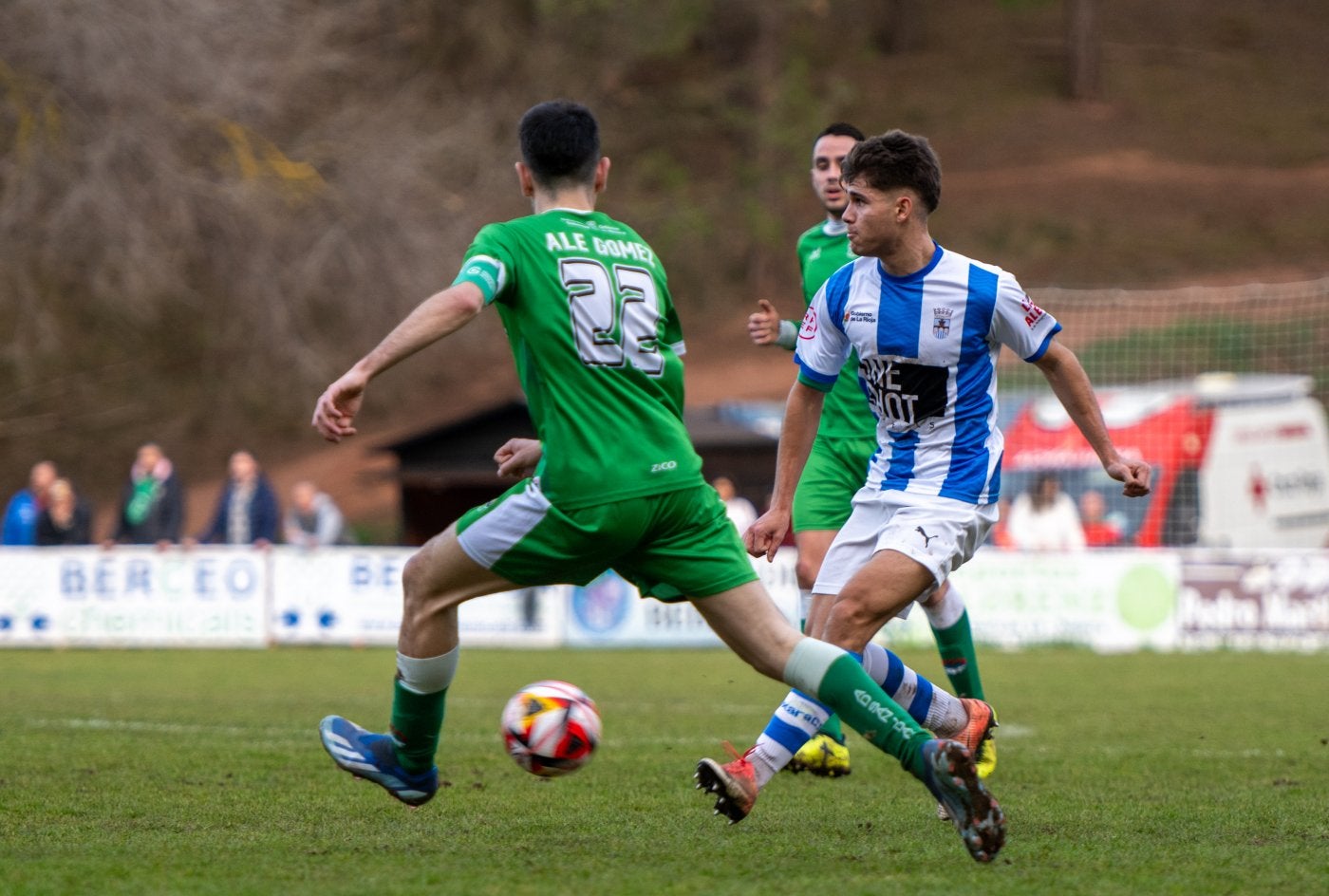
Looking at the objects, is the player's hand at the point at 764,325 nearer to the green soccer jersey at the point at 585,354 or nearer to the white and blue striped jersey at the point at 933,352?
the white and blue striped jersey at the point at 933,352

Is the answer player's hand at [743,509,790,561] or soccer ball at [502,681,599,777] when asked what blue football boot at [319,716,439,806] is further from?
player's hand at [743,509,790,561]

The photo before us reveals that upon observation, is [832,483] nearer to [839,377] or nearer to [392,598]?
[839,377]

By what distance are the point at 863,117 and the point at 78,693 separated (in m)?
37.2

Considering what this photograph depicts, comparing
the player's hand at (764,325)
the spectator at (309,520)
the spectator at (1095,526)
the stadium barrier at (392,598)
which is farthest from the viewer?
the spectator at (1095,526)

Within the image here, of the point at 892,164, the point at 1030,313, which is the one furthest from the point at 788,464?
the point at 892,164

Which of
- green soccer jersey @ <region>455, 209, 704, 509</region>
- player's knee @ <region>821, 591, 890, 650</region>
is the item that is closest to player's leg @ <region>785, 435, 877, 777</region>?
player's knee @ <region>821, 591, 890, 650</region>

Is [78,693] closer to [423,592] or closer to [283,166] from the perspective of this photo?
[423,592]

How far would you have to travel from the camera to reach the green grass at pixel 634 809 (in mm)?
4730

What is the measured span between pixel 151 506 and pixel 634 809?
13521 millimetres

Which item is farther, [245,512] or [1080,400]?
[245,512]

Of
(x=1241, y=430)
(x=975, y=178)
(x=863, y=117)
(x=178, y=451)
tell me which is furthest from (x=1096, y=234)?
(x=178, y=451)

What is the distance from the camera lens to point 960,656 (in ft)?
24.2

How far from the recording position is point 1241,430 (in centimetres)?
2433

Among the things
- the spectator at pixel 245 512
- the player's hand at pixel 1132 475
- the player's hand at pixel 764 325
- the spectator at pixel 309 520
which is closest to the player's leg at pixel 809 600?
the player's hand at pixel 764 325
